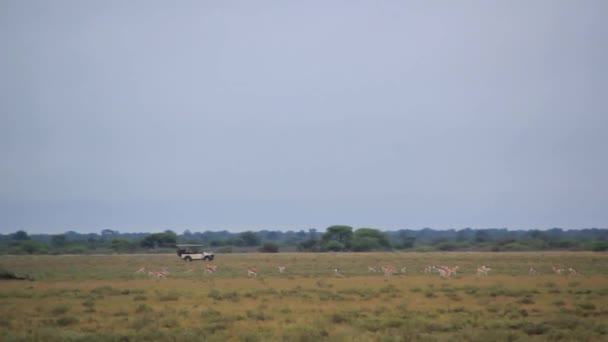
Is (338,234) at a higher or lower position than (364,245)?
higher

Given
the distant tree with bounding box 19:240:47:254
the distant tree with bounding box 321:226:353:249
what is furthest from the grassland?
the distant tree with bounding box 321:226:353:249

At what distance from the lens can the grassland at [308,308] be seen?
67.1 feet

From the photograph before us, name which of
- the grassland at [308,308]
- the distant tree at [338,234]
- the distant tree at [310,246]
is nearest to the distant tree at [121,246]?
the distant tree at [310,246]

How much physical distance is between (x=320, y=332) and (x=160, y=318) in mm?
5983

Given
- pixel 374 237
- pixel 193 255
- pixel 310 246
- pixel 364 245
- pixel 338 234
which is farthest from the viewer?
pixel 338 234

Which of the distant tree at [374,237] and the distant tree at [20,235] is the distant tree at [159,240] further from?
the distant tree at [20,235]

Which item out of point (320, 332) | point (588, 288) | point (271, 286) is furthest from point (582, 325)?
point (271, 286)

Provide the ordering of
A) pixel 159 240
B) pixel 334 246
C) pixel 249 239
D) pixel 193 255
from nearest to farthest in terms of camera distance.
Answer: pixel 193 255 → pixel 334 246 → pixel 159 240 → pixel 249 239

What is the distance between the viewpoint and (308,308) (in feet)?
87.9

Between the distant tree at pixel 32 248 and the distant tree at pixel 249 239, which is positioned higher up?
the distant tree at pixel 249 239

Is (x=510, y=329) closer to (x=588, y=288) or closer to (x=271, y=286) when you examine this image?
(x=588, y=288)

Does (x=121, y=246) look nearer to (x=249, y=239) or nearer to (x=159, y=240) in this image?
(x=159, y=240)

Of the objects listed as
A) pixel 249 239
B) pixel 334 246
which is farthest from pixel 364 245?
pixel 249 239

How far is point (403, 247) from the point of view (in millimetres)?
→ 114312
